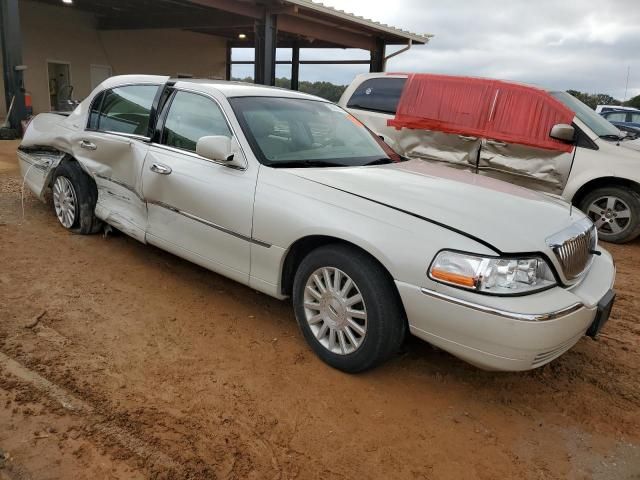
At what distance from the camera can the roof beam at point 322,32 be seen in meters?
14.1

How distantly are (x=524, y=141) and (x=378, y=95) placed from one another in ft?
7.61

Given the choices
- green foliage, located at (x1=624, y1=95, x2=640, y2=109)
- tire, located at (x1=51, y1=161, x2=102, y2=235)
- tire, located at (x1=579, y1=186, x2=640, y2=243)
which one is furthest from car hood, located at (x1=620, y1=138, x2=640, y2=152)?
green foliage, located at (x1=624, y1=95, x2=640, y2=109)

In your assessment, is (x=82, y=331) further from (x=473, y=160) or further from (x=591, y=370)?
(x=473, y=160)

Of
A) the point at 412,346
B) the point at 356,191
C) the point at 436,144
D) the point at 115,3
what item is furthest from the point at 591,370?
the point at 115,3

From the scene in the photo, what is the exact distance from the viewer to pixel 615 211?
6406 millimetres

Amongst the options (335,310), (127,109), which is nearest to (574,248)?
(335,310)

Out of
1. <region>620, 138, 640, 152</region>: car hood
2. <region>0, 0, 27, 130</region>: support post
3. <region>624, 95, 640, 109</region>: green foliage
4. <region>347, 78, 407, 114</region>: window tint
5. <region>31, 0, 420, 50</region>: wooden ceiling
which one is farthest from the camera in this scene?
<region>624, 95, 640, 109</region>: green foliage

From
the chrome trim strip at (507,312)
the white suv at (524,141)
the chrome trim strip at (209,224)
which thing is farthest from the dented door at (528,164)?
the chrome trim strip at (209,224)

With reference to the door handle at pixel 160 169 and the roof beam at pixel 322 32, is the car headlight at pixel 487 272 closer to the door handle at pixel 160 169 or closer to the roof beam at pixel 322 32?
the door handle at pixel 160 169

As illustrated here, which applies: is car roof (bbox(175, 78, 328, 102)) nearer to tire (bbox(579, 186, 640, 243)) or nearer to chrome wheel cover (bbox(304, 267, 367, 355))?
chrome wheel cover (bbox(304, 267, 367, 355))

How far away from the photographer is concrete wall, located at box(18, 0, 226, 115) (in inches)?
640

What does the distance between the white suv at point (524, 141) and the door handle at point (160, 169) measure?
416cm

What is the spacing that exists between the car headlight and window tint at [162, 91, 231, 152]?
1932 mm

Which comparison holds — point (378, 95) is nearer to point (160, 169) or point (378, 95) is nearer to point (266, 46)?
point (160, 169)
